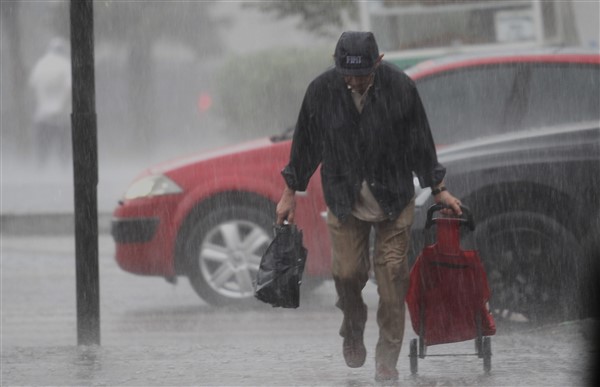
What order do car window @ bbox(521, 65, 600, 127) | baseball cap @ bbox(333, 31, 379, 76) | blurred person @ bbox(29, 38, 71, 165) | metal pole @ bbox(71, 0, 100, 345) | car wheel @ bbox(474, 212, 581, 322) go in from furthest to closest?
blurred person @ bbox(29, 38, 71, 165)
car window @ bbox(521, 65, 600, 127)
car wheel @ bbox(474, 212, 581, 322)
metal pole @ bbox(71, 0, 100, 345)
baseball cap @ bbox(333, 31, 379, 76)

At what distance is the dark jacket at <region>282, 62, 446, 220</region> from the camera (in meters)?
6.92

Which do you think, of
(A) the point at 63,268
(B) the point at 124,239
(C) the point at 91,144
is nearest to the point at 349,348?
(C) the point at 91,144

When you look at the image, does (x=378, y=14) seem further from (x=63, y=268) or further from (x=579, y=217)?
(x=579, y=217)

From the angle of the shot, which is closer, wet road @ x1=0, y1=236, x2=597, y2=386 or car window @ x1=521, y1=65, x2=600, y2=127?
wet road @ x1=0, y1=236, x2=597, y2=386

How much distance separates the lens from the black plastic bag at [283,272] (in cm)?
697

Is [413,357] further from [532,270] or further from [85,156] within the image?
[85,156]

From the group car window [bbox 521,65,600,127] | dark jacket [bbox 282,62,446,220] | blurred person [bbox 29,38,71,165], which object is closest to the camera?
dark jacket [bbox 282,62,446,220]

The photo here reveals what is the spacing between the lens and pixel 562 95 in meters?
9.71

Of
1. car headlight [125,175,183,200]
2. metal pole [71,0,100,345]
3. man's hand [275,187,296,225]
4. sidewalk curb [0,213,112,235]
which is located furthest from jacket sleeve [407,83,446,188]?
sidewalk curb [0,213,112,235]

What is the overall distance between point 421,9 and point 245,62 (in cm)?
1015

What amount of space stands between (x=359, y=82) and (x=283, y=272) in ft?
3.15

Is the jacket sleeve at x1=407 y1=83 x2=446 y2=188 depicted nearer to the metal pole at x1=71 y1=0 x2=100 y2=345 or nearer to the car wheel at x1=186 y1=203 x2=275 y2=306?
the metal pole at x1=71 y1=0 x2=100 y2=345

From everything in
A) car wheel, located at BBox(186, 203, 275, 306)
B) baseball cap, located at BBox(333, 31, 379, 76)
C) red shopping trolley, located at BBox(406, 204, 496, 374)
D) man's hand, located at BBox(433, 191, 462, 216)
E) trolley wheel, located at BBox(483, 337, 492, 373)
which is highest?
baseball cap, located at BBox(333, 31, 379, 76)

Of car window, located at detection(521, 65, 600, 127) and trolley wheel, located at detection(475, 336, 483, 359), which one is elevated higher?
car window, located at detection(521, 65, 600, 127)
